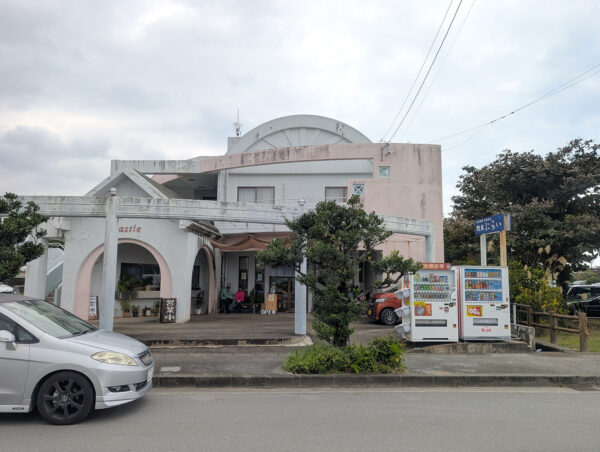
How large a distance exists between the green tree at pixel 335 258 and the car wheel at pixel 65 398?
134 inches

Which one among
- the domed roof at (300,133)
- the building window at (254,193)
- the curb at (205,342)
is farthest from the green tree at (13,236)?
the domed roof at (300,133)

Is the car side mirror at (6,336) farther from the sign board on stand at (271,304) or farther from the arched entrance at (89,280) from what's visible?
the sign board on stand at (271,304)

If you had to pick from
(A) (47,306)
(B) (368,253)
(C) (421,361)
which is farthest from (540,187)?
(A) (47,306)

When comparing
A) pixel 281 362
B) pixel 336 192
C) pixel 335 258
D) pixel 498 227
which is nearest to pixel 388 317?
pixel 498 227

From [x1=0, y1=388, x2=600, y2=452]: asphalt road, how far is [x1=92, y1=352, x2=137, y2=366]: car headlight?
2.25 feet

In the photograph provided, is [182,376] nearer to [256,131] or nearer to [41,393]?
[41,393]

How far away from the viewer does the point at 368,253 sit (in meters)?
8.12

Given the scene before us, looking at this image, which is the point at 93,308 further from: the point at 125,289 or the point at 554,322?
the point at 554,322

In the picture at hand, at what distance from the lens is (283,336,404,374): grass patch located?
7.87 m

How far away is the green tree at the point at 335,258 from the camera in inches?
304

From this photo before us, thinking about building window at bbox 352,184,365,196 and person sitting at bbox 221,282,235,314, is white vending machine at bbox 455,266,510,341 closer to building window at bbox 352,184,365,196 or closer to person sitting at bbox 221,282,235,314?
building window at bbox 352,184,365,196

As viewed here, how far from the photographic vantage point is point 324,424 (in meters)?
5.57

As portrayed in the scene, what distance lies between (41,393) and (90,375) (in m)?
0.59

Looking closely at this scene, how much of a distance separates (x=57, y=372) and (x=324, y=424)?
10.8ft
